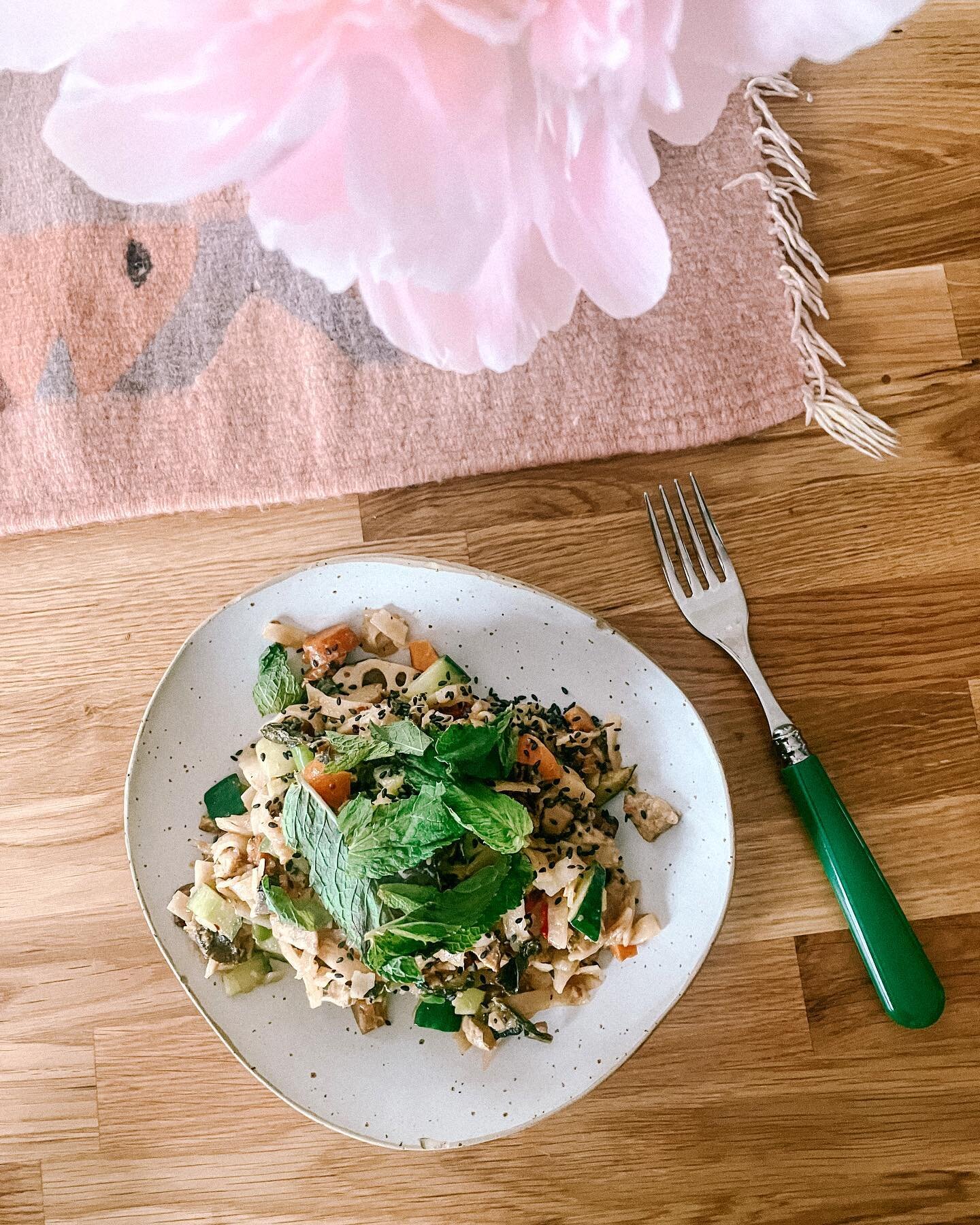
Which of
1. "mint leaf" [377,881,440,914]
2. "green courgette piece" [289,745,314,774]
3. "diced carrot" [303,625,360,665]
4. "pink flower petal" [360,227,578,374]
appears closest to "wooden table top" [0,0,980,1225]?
"diced carrot" [303,625,360,665]

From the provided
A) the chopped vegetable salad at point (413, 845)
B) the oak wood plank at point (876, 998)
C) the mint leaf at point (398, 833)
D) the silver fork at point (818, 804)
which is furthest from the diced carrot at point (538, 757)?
the oak wood plank at point (876, 998)

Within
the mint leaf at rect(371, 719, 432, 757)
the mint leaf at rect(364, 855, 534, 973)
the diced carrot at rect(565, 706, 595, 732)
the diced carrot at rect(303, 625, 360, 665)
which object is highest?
the mint leaf at rect(371, 719, 432, 757)

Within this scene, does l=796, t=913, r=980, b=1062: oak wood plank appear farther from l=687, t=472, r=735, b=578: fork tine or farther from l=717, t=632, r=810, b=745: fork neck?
l=687, t=472, r=735, b=578: fork tine

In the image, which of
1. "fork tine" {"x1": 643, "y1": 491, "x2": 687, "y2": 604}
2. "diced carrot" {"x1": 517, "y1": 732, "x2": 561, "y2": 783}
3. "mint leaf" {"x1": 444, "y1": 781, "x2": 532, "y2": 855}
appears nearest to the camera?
"mint leaf" {"x1": 444, "y1": 781, "x2": 532, "y2": 855}

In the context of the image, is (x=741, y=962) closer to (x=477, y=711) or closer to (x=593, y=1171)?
(x=593, y=1171)

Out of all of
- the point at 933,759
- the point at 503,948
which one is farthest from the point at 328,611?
the point at 933,759

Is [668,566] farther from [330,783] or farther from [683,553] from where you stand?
[330,783]

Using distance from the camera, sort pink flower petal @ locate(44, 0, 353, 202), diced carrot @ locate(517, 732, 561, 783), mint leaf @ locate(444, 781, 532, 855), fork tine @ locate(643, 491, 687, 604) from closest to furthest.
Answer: pink flower petal @ locate(44, 0, 353, 202) → mint leaf @ locate(444, 781, 532, 855) → diced carrot @ locate(517, 732, 561, 783) → fork tine @ locate(643, 491, 687, 604)

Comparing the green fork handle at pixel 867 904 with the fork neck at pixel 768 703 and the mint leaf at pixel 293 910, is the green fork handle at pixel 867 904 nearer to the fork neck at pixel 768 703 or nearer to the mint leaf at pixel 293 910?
the fork neck at pixel 768 703

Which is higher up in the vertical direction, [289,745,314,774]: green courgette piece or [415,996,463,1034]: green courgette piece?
[289,745,314,774]: green courgette piece
